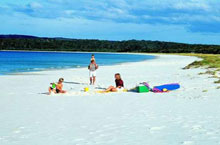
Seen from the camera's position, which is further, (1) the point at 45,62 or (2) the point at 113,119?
(1) the point at 45,62

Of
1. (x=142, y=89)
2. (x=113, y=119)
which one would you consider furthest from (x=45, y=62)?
(x=113, y=119)

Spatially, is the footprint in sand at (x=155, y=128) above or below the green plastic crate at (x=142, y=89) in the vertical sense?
above

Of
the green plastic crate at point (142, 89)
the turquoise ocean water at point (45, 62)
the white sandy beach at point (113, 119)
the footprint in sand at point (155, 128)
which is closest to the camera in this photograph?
the white sandy beach at point (113, 119)

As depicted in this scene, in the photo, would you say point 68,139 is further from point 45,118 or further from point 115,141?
point 45,118

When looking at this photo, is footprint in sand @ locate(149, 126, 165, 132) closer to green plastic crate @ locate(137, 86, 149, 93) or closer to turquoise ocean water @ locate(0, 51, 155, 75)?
green plastic crate @ locate(137, 86, 149, 93)

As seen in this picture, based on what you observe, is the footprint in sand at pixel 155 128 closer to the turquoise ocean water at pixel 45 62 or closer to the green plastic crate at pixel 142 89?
the green plastic crate at pixel 142 89

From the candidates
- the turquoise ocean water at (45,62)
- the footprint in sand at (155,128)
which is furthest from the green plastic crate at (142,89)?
the turquoise ocean water at (45,62)

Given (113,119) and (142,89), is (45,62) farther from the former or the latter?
(113,119)

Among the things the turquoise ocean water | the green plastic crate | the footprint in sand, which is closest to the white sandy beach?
the footprint in sand

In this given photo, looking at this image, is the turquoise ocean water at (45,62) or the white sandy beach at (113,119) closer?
the white sandy beach at (113,119)

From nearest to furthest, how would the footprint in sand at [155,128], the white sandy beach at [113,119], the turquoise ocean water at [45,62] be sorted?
the white sandy beach at [113,119] → the footprint in sand at [155,128] → the turquoise ocean water at [45,62]

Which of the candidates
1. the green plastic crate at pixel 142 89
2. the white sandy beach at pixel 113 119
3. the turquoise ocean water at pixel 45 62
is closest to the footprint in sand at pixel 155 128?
the white sandy beach at pixel 113 119

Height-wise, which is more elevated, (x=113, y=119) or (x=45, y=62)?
(x=113, y=119)

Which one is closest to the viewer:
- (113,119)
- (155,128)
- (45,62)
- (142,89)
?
(155,128)
